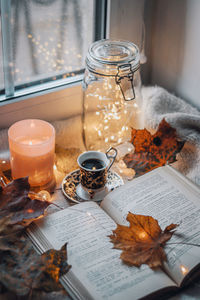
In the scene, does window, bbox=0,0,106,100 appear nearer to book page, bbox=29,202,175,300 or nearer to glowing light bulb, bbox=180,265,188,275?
book page, bbox=29,202,175,300

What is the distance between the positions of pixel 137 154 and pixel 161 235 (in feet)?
0.96

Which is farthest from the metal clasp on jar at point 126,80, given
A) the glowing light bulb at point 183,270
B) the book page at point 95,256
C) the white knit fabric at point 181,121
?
the glowing light bulb at point 183,270

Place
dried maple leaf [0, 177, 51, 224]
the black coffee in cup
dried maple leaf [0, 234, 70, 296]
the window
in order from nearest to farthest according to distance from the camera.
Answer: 1. dried maple leaf [0, 234, 70, 296]
2. dried maple leaf [0, 177, 51, 224]
3. the black coffee in cup
4. the window

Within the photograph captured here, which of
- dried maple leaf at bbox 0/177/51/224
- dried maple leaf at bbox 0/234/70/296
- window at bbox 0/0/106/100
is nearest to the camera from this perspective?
dried maple leaf at bbox 0/234/70/296

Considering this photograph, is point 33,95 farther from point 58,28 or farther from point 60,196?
point 60,196

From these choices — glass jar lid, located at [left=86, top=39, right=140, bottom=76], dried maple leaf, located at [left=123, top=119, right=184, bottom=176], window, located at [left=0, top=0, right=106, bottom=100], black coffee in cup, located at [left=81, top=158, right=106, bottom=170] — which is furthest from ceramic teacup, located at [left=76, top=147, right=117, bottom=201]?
window, located at [left=0, top=0, right=106, bottom=100]

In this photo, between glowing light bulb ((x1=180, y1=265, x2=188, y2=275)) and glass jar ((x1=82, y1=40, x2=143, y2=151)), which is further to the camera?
glass jar ((x1=82, y1=40, x2=143, y2=151))

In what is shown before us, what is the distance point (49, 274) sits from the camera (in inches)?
27.2

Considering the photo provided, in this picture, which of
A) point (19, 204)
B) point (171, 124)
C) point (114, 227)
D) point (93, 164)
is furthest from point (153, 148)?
point (19, 204)

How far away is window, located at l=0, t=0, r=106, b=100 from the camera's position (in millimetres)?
1022

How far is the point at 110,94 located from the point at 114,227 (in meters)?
0.44

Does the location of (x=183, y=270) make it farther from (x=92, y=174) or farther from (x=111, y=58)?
(x=111, y=58)

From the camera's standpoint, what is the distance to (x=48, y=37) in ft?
3.64

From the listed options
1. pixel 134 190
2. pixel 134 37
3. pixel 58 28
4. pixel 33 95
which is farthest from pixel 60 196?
pixel 134 37
